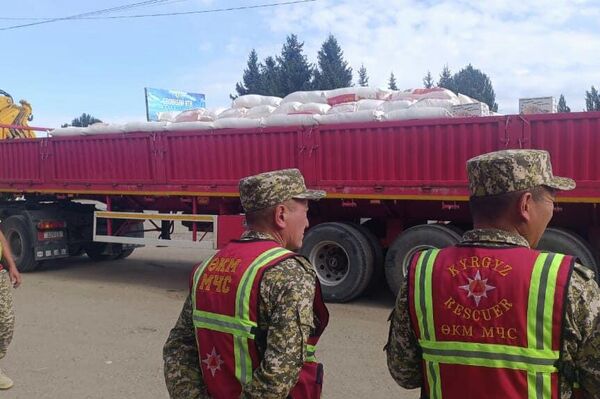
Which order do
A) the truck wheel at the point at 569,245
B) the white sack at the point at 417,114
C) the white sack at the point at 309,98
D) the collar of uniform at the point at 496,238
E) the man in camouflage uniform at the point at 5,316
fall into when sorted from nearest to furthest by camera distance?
the collar of uniform at the point at 496,238, the man in camouflage uniform at the point at 5,316, the truck wheel at the point at 569,245, the white sack at the point at 417,114, the white sack at the point at 309,98

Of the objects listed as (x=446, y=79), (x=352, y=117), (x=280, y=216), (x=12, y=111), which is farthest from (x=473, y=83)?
(x=280, y=216)

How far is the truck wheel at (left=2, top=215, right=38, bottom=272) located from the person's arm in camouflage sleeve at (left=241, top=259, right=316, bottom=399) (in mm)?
9165

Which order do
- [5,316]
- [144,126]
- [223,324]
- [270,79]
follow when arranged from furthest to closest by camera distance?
[270,79] → [144,126] → [5,316] → [223,324]

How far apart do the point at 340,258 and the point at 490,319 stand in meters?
6.02

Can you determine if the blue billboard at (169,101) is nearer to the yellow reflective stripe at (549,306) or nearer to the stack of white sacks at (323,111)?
the stack of white sacks at (323,111)

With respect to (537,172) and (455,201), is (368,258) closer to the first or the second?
(455,201)

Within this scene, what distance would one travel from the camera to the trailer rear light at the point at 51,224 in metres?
10.1

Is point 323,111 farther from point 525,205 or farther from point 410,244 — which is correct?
point 525,205

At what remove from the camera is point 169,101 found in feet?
112

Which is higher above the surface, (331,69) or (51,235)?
(331,69)

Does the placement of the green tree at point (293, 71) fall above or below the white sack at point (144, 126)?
above

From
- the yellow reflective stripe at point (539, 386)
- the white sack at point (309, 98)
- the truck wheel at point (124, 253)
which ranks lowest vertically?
the truck wheel at point (124, 253)

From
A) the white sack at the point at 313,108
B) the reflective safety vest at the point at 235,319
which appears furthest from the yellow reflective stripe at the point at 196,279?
the white sack at the point at 313,108

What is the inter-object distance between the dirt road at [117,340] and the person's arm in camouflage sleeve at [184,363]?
2.33 metres
